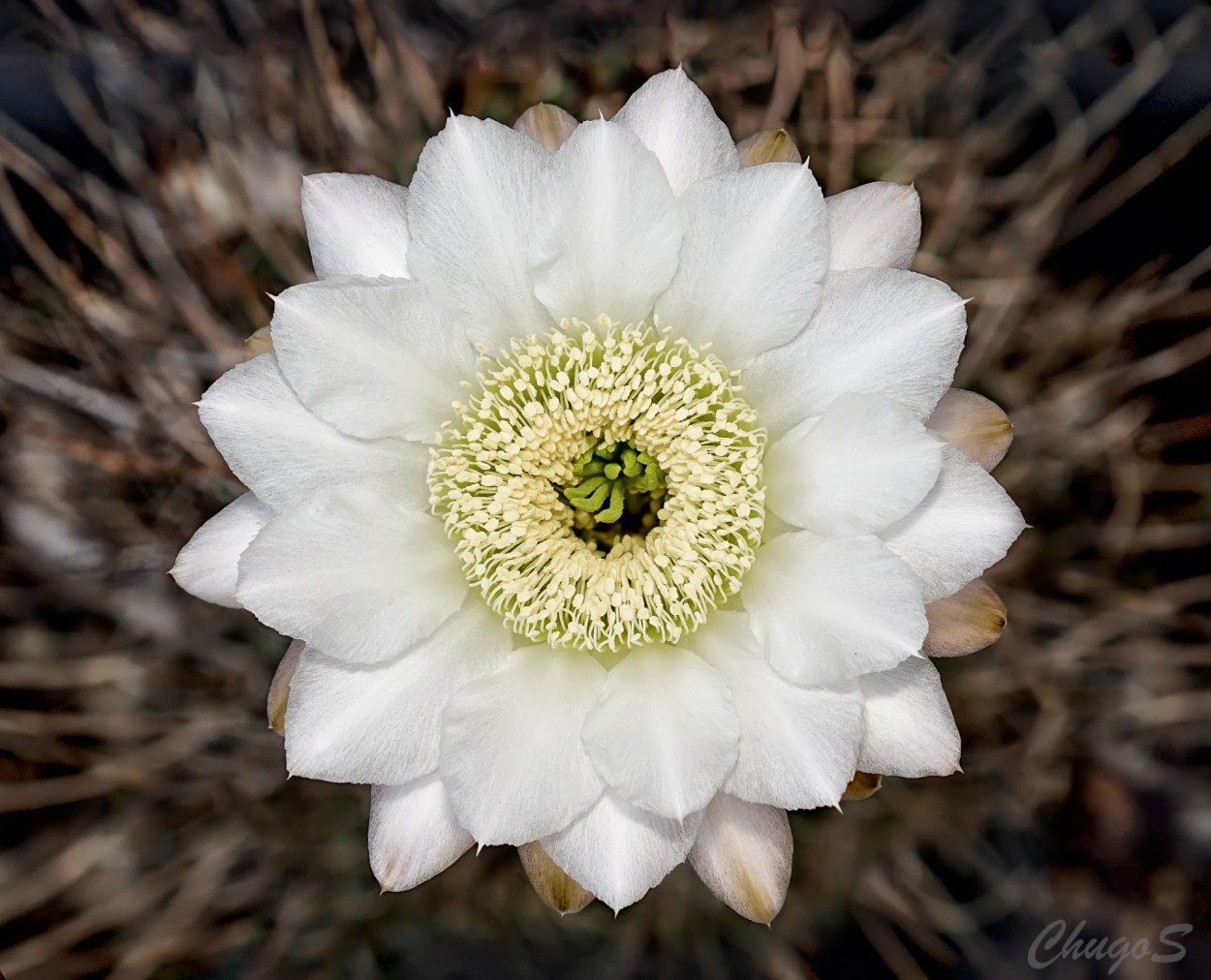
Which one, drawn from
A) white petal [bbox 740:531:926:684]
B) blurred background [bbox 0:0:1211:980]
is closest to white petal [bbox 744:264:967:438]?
white petal [bbox 740:531:926:684]

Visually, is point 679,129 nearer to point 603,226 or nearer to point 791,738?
point 603,226

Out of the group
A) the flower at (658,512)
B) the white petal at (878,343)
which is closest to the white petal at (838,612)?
the flower at (658,512)

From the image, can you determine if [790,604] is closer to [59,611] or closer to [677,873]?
[677,873]

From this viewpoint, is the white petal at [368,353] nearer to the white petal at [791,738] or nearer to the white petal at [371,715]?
the white petal at [371,715]

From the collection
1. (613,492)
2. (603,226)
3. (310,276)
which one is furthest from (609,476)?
(310,276)

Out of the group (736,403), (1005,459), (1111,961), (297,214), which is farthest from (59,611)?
(1111,961)
